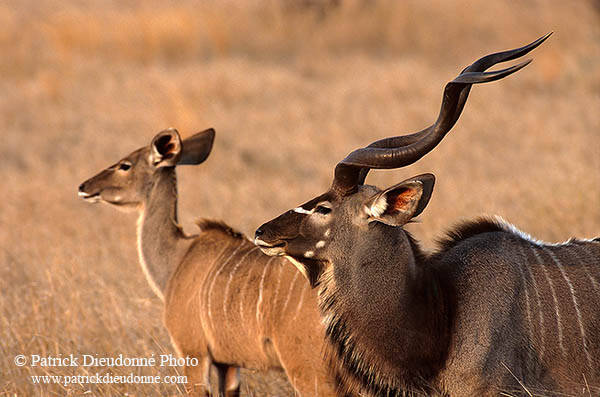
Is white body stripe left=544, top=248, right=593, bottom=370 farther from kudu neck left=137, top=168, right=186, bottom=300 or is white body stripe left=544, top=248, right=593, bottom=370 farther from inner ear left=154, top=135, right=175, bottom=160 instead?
inner ear left=154, top=135, right=175, bottom=160

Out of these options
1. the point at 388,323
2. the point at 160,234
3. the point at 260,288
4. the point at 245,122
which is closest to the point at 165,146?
the point at 160,234

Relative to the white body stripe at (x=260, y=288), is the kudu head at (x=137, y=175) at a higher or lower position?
higher

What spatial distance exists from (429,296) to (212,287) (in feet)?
4.31

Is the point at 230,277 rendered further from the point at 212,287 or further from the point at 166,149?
the point at 166,149

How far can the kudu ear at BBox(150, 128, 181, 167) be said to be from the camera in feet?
16.4

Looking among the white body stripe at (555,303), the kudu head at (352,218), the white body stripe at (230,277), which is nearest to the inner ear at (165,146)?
the white body stripe at (230,277)

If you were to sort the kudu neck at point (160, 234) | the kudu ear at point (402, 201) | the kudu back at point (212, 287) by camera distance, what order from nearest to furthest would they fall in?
the kudu ear at point (402, 201) → the kudu back at point (212, 287) → the kudu neck at point (160, 234)

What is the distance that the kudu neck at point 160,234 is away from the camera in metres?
4.78

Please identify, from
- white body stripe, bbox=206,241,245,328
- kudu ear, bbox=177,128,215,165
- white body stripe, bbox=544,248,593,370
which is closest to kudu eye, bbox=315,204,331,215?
white body stripe, bbox=544,248,593,370

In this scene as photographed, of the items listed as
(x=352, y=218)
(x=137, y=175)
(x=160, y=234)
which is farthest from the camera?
(x=137, y=175)

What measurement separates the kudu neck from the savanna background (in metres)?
0.30

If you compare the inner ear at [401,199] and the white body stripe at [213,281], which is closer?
the inner ear at [401,199]

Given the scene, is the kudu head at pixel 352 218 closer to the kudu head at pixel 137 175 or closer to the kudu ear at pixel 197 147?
the kudu head at pixel 137 175

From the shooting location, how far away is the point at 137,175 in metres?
5.05
